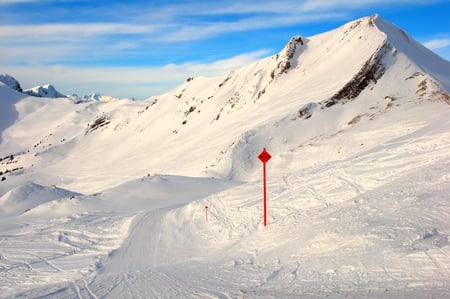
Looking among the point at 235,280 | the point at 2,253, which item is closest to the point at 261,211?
the point at 235,280

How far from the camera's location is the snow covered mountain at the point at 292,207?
8.34m

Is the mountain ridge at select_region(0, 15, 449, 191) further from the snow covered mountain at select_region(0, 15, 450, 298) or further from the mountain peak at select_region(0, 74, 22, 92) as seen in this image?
the mountain peak at select_region(0, 74, 22, 92)

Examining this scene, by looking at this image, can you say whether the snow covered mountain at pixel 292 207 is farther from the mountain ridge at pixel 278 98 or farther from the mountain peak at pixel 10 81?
the mountain peak at pixel 10 81

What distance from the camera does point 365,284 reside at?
7203 mm

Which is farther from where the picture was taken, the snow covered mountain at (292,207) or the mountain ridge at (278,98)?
the mountain ridge at (278,98)

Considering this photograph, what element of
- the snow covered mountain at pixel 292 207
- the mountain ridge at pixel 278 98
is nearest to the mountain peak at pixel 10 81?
the mountain ridge at pixel 278 98

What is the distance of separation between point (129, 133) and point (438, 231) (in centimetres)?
6910

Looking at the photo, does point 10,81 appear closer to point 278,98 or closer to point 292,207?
point 278,98

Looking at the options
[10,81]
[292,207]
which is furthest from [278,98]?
[10,81]

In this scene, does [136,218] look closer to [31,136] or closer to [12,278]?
[12,278]

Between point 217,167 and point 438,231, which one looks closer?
point 438,231

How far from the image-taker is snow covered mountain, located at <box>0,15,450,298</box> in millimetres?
8344

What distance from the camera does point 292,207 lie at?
46.2 ft

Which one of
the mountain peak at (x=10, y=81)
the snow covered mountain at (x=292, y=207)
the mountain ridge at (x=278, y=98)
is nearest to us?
the snow covered mountain at (x=292, y=207)
